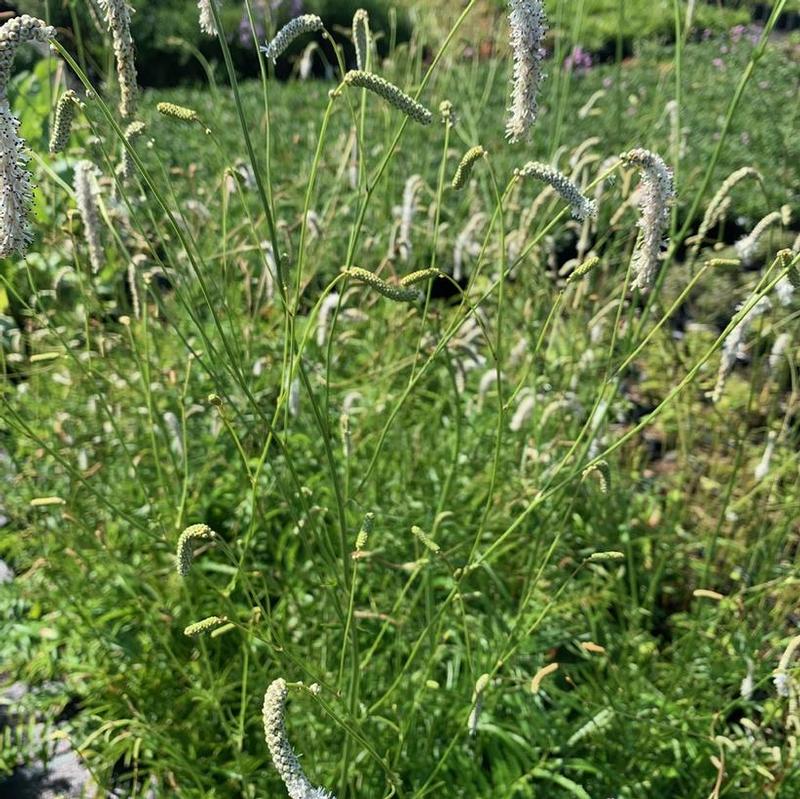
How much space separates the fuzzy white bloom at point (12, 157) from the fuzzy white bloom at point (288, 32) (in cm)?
37

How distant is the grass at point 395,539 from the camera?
1614 millimetres

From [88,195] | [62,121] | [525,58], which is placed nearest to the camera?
[525,58]

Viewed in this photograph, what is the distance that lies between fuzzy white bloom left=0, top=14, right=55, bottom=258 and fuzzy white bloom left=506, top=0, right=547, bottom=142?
0.52 metres

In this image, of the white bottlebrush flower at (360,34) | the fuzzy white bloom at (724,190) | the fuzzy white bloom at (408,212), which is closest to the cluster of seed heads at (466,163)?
the white bottlebrush flower at (360,34)

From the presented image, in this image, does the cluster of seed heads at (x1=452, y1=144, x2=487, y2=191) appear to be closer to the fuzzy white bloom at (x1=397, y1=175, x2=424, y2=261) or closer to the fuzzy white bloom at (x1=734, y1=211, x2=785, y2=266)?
the fuzzy white bloom at (x1=734, y1=211, x2=785, y2=266)

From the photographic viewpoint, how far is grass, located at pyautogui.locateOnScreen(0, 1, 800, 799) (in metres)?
1.61

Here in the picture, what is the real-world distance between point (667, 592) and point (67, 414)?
1808 millimetres

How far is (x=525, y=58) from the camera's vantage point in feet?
3.29

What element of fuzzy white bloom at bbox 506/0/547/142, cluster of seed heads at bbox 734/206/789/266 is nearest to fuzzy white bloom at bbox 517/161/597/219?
fuzzy white bloom at bbox 506/0/547/142

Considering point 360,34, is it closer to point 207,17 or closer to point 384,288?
point 207,17

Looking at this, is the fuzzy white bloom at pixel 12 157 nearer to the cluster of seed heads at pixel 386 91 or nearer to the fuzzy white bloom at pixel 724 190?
the cluster of seed heads at pixel 386 91

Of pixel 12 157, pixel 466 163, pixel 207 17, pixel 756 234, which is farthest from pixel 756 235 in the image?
pixel 12 157

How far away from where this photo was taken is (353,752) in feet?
4.77

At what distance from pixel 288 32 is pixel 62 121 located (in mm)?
337
